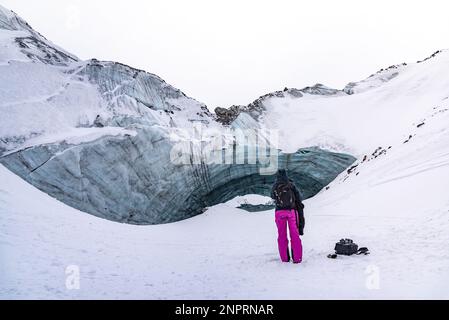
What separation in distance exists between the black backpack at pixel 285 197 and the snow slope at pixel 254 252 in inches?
43.4

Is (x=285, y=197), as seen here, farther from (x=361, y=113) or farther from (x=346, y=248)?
(x=361, y=113)

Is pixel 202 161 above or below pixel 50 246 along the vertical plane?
above

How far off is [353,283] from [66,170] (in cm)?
1203

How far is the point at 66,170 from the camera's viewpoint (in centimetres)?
1441

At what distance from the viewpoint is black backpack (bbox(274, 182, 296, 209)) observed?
7379mm

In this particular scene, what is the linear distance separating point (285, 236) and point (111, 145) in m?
10.8

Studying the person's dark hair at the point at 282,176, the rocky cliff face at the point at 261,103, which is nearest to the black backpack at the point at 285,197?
the person's dark hair at the point at 282,176

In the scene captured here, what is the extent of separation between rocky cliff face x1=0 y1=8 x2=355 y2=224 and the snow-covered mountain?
66 mm

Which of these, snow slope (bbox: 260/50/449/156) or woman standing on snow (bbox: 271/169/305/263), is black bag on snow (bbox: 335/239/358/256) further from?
snow slope (bbox: 260/50/449/156)

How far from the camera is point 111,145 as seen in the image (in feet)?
52.4

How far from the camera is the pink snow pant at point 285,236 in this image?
702cm

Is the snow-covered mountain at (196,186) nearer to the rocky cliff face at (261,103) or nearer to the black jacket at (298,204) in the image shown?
the rocky cliff face at (261,103)

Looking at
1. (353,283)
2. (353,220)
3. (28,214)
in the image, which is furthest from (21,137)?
(353,283)
